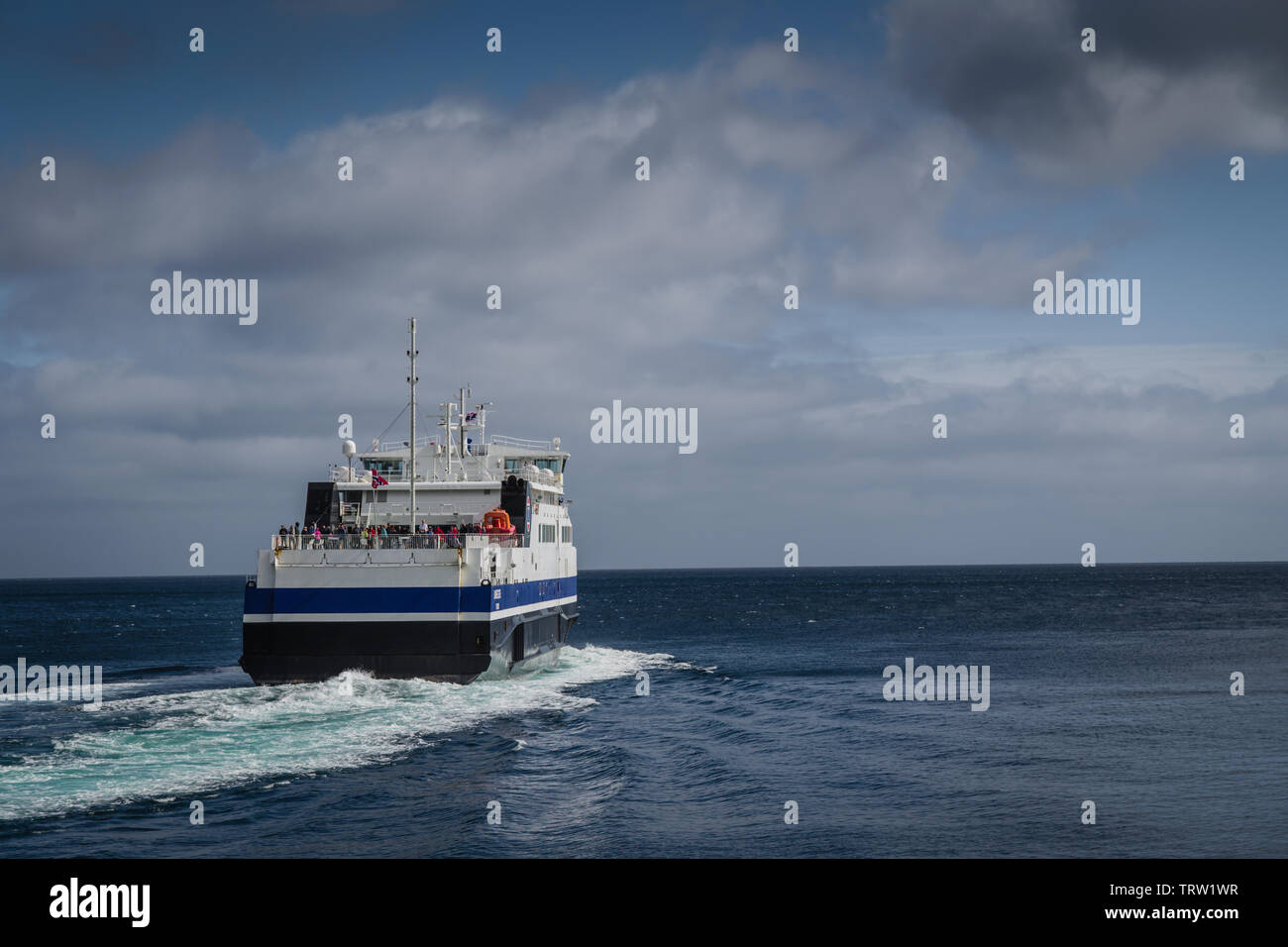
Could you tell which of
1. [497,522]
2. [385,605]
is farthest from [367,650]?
[497,522]

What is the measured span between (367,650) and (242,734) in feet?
21.0

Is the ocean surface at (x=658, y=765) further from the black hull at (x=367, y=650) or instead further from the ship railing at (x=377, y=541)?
the ship railing at (x=377, y=541)

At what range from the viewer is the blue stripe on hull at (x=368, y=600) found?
3412 cm

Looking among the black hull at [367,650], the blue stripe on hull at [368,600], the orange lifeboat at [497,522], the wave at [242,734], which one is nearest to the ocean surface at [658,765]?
the wave at [242,734]

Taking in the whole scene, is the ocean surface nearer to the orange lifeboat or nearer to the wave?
the wave

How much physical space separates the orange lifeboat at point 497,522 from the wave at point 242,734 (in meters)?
5.78

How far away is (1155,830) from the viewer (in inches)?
784

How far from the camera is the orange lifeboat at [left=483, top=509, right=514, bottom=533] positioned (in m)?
40.1

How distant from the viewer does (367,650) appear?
34.2 meters

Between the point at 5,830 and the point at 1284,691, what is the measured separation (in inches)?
1644

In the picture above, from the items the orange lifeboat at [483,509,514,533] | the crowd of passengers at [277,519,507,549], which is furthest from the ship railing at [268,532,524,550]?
the orange lifeboat at [483,509,514,533]
